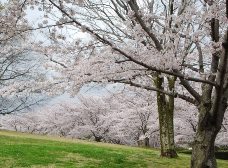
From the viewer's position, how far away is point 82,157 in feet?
48.5

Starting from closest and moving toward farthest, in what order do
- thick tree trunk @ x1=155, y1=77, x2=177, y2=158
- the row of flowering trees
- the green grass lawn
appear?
1. the row of flowering trees
2. the green grass lawn
3. thick tree trunk @ x1=155, y1=77, x2=177, y2=158

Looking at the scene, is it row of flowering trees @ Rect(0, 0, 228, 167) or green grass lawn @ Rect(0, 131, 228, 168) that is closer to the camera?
row of flowering trees @ Rect(0, 0, 228, 167)

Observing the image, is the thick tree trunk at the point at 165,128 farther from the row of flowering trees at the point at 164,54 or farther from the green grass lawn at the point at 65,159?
the row of flowering trees at the point at 164,54

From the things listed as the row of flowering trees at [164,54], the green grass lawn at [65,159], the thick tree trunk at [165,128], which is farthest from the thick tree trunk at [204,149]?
the thick tree trunk at [165,128]

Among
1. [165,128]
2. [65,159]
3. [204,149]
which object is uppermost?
[165,128]

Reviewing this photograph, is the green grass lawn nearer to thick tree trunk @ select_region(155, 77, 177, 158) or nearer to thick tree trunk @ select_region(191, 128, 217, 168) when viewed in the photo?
thick tree trunk @ select_region(155, 77, 177, 158)

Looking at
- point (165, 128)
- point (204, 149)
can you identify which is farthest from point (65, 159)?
point (204, 149)

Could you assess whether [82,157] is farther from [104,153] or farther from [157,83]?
[157,83]

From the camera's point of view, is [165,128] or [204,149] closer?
[204,149]

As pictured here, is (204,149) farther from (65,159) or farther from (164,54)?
(65,159)

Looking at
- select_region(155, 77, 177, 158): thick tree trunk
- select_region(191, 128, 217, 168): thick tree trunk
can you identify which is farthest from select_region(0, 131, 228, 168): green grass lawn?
select_region(191, 128, 217, 168): thick tree trunk

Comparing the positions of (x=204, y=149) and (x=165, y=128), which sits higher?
(x=165, y=128)

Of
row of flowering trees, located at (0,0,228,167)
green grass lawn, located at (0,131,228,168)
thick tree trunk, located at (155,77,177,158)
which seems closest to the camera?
row of flowering trees, located at (0,0,228,167)

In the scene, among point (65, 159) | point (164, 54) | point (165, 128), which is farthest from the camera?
point (165, 128)
